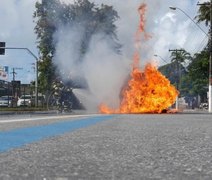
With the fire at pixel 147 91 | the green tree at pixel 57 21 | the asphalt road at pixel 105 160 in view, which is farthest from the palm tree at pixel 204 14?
the asphalt road at pixel 105 160

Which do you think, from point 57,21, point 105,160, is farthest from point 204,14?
point 105,160

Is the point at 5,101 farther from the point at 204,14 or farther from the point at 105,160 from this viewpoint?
the point at 105,160

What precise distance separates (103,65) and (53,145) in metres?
34.6

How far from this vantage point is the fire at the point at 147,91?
3978cm

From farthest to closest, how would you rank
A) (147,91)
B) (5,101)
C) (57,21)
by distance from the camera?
(5,101) < (57,21) < (147,91)

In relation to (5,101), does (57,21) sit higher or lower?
higher

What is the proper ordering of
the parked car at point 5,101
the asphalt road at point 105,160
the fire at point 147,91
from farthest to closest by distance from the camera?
the parked car at point 5,101, the fire at point 147,91, the asphalt road at point 105,160

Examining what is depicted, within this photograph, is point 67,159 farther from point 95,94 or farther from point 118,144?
point 95,94

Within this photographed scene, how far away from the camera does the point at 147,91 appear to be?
131 ft

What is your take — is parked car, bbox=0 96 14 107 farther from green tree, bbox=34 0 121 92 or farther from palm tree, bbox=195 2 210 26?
palm tree, bbox=195 2 210 26

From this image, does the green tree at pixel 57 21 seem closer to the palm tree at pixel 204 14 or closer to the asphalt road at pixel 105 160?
the palm tree at pixel 204 14

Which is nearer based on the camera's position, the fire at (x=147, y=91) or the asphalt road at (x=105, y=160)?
the asphalt road at (x=105, y=160)

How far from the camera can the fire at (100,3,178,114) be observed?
131 feet

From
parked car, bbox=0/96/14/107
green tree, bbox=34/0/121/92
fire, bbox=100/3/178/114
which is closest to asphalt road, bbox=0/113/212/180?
fire, bbox=100/3/178/114
